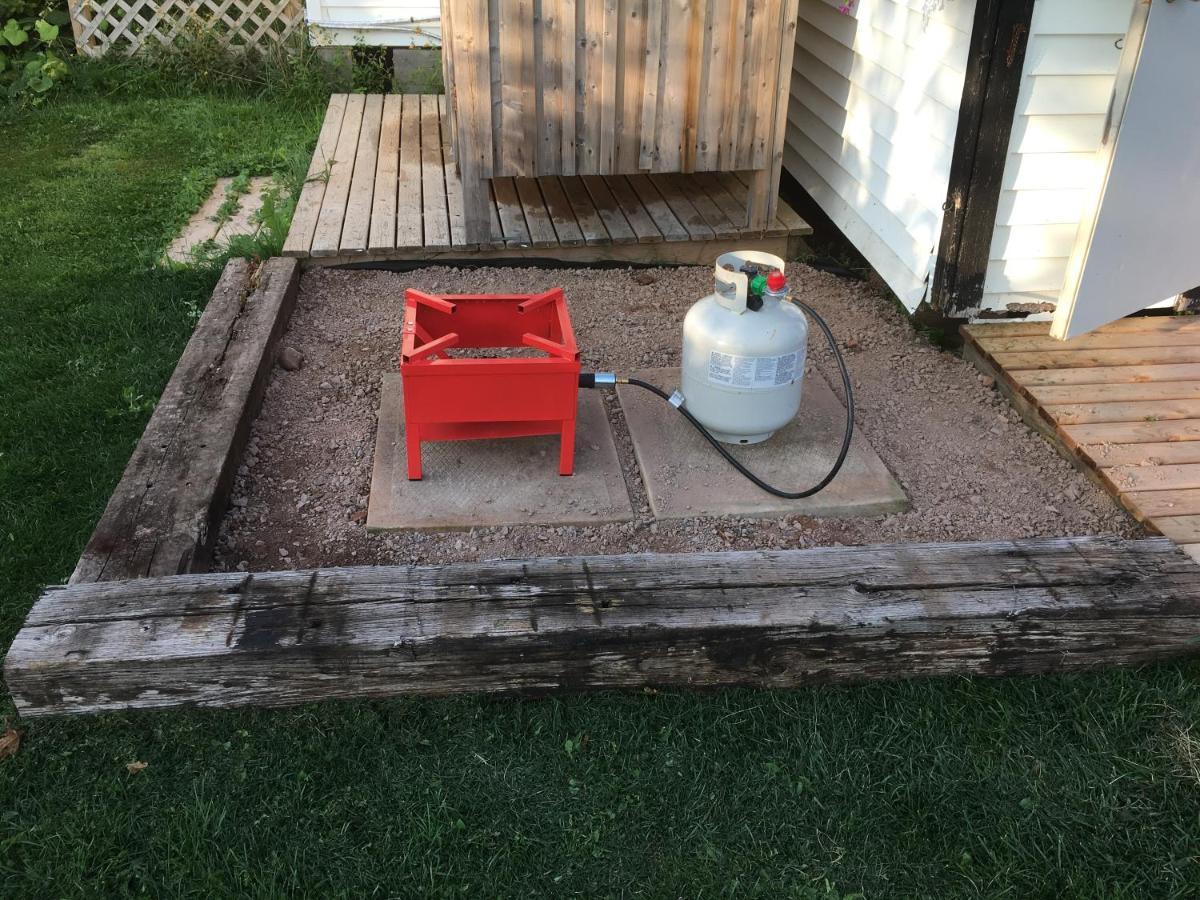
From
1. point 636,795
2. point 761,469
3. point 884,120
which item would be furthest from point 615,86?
point 636,795

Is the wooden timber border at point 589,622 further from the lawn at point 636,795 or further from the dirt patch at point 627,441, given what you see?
the dirt patch at point 627,441

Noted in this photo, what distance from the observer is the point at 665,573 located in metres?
2.23

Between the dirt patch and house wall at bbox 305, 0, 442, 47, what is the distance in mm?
3735

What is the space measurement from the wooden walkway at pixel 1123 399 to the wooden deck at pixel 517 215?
132cm

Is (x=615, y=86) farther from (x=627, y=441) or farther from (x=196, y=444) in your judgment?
(x=196, y=444)

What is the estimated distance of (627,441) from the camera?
315cm

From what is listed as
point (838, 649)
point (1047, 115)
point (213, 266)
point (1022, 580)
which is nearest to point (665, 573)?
point (838, 649)

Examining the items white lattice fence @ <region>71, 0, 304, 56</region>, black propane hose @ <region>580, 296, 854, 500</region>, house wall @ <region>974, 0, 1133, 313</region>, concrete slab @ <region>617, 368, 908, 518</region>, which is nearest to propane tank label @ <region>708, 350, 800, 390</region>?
black propane hose @ <region>580, 296, 854, 500</region>

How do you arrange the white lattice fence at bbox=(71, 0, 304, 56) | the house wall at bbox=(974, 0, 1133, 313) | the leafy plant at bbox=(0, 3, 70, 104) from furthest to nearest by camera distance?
the white lattice fence at bbox=(71, 0, 304, 56) < the leafy plant at bbox=(0, 3, 70, 104) < the house wall at bbox=(974, 0, 1133, 313)

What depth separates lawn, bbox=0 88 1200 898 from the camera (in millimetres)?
1854

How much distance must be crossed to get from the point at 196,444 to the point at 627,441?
4.14 ft

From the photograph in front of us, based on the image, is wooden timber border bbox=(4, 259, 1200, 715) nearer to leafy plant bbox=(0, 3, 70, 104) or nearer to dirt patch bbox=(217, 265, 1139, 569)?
dirt patch bbox=(217, 265, 1139, 569)

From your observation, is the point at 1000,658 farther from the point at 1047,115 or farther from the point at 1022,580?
the point at 1047,115

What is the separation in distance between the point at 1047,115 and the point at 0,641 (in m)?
3.39
